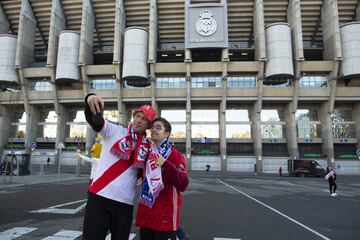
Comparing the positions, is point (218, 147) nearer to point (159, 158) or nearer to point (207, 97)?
point (207, 97)

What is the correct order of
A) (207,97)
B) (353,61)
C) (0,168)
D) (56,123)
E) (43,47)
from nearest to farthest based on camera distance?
(0,168) < (353,61) < (207,97) < (56,123) < (43,47)

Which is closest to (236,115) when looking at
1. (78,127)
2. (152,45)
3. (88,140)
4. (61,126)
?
(152,45)

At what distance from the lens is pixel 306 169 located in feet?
111

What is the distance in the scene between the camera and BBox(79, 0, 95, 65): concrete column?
42.8 meters

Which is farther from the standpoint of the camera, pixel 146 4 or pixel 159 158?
pixel 146 4

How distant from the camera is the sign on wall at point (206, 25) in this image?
41875 millimetres

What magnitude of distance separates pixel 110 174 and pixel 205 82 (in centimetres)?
4255

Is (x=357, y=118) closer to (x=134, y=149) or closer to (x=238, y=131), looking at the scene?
(x=238, y=131)

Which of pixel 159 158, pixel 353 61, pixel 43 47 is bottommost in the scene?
pixel 159 158

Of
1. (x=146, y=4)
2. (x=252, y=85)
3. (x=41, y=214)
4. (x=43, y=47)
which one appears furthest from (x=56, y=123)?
(x=41, y=214)

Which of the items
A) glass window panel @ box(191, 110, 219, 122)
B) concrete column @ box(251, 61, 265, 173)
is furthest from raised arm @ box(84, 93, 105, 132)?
glass window panel @ box(191, 110, 219, 122)

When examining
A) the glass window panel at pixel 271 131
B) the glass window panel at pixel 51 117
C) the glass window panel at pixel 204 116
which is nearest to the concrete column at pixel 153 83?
the glass window panel at pixel 204 116

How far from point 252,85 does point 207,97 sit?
7993 millimetres

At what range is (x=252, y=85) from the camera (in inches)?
1711
